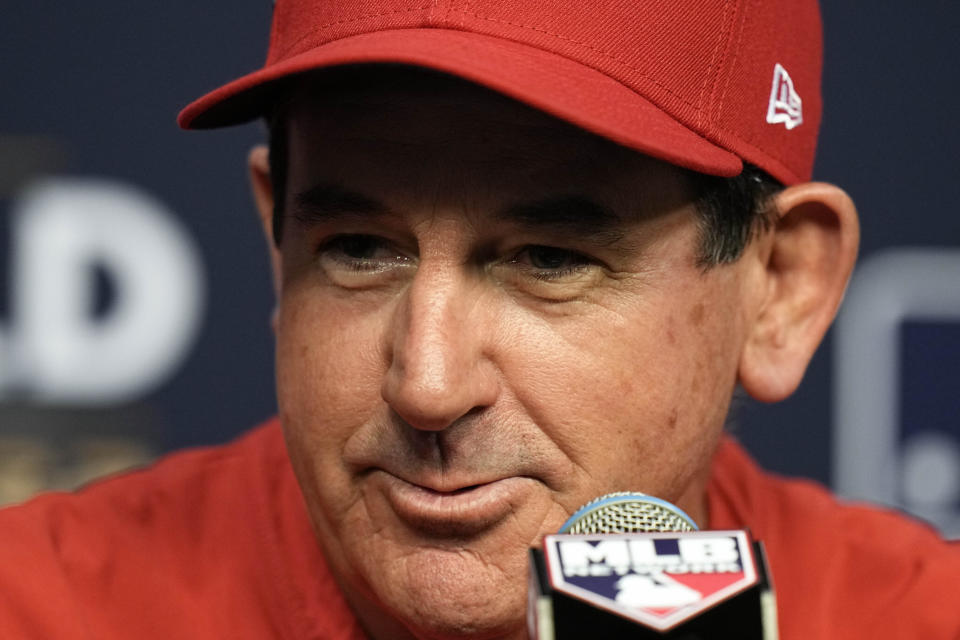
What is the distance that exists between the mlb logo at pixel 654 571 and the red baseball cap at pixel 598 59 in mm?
411

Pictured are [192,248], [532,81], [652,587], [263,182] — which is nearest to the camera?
[652,587]

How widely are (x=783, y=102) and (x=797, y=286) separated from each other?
0.23 m

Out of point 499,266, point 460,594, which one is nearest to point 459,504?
point 460,594

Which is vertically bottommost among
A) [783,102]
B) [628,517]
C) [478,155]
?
[628,517]

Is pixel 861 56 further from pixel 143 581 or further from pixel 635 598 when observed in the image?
pixel 635 598

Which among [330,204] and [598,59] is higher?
[598,59]

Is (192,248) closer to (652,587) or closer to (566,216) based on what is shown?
(566,216)

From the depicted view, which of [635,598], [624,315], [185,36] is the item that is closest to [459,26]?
[624,315]

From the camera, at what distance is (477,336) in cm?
112

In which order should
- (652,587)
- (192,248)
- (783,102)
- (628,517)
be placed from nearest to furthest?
(652,587) → (628,517) → (783,102) → (192,248)

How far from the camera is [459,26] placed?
44.5 inches

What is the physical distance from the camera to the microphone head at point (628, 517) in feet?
3.03

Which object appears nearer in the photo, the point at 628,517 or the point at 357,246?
the point at 628,517

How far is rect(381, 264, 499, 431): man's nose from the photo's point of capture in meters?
1.07
